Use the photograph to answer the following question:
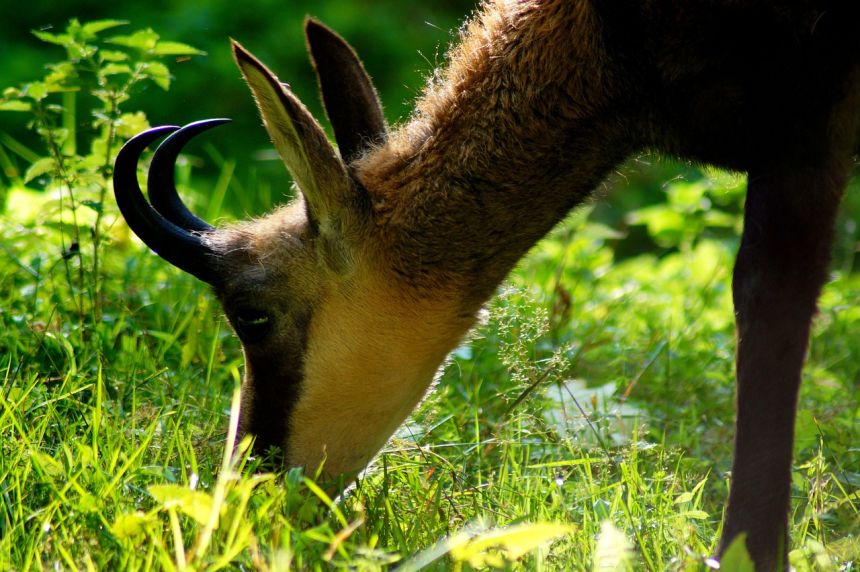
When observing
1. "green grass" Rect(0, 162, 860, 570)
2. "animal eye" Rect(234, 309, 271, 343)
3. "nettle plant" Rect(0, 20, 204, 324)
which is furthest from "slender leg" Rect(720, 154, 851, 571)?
"nettle plant" Rect(0, 20, 204, 324)

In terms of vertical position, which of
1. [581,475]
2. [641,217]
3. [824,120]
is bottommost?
[581,475]

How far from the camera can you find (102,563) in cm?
278

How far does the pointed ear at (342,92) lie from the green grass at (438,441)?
777 millimetres

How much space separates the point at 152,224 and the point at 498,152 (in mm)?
1145

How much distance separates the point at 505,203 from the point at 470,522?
1.06 m

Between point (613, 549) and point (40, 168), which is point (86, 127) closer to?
point (40, 168)

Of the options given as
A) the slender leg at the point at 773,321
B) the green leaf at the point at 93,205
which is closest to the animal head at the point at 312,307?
the green leaf at the point at 93,205

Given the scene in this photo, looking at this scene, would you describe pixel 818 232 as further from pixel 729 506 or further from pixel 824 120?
pixel 729 506

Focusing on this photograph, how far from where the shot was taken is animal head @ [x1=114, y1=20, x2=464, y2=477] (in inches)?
145

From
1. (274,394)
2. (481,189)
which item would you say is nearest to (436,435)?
(274,394)

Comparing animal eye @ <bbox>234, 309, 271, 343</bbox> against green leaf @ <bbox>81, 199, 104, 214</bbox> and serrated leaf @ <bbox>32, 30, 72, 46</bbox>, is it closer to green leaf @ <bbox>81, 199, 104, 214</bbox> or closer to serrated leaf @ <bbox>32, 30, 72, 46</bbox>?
green leaf @ <bbox>81, 199, 104, 214</bbox>

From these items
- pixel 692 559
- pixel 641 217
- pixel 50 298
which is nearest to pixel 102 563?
pixel 692 559

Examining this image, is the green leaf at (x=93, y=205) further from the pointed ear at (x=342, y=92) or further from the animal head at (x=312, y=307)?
the pointed ear at (x=342, y=92)

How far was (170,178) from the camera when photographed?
12.6 feet
